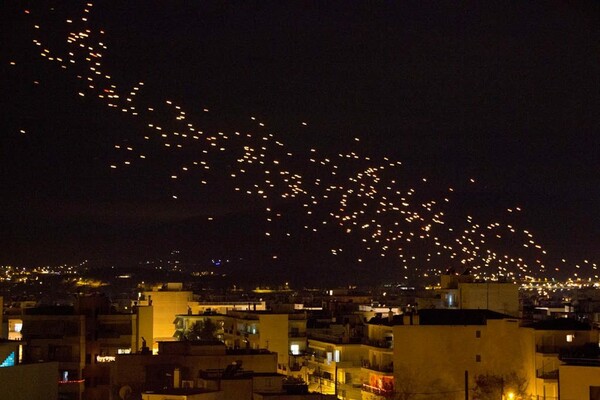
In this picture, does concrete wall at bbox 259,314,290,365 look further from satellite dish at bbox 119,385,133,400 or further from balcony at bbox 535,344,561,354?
satellite dish at bbox 119,385,133,400

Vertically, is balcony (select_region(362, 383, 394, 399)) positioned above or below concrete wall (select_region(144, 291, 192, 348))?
below

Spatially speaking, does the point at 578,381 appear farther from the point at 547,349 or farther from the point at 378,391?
the point at 378,391

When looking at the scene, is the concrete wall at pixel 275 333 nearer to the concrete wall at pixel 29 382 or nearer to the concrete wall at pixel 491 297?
the concrete wall at pixel 491 297

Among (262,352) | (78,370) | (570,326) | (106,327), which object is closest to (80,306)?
(106,327)

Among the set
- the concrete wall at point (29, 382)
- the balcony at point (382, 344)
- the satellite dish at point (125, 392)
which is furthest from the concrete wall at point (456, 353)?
the concrete wall at point (29, 382)

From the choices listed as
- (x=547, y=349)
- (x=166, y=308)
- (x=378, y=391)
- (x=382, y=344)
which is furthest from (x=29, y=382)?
(x=166, y=308)

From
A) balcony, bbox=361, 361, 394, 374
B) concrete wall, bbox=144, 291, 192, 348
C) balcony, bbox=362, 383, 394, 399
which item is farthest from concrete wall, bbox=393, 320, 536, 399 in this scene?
concrete wall, bbox=144, 291, 192, 348

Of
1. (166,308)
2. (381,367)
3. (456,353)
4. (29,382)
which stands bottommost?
(381,367)

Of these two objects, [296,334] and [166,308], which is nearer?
[296,334]
